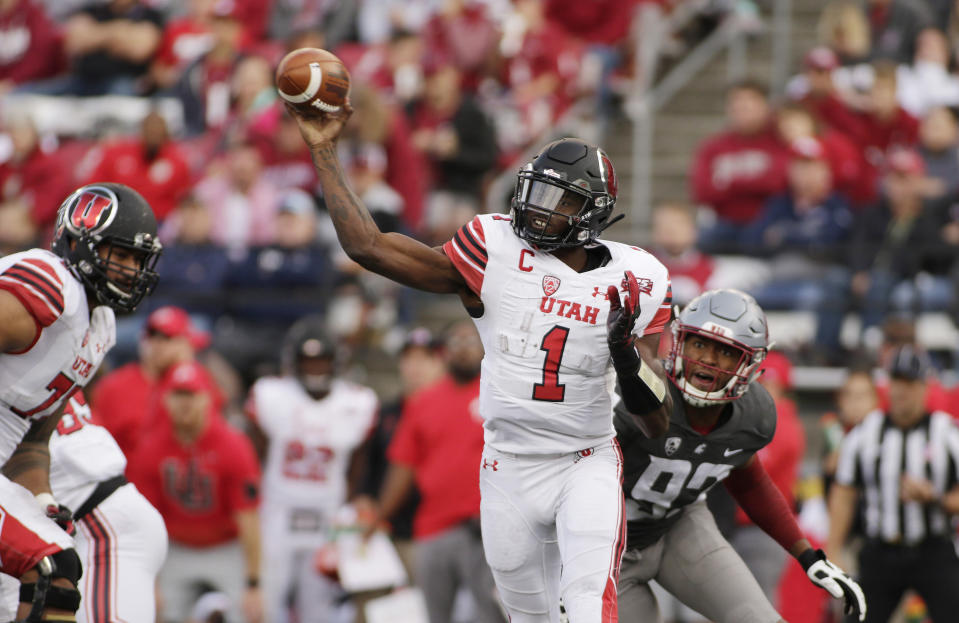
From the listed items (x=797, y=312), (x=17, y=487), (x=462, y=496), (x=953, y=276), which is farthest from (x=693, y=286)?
(x=17, y=487)

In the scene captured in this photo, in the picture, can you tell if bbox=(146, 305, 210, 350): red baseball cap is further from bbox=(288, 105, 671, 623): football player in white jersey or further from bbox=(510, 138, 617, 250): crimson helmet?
bbox=(510, 138, 617, 250): crimson helmet

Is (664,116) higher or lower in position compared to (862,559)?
higher

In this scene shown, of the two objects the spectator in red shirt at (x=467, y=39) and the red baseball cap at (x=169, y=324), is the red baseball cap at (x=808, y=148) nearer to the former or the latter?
the spectator in red shirt at (x=467, y=39)

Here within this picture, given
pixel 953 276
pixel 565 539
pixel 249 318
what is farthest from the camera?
pixel 249 318

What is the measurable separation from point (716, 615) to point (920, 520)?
2613 millimetres

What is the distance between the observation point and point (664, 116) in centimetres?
1244

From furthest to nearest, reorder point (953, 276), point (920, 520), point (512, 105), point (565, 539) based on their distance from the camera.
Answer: point (512, 105), point (953, 276), point (920, 520), point (565, 539)

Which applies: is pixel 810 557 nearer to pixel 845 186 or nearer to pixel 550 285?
pixel 550 285

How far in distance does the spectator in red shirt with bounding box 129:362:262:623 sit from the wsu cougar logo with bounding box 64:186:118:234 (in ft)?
8.74

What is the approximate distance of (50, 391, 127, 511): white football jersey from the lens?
571 cm

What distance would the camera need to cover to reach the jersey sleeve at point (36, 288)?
4984mm

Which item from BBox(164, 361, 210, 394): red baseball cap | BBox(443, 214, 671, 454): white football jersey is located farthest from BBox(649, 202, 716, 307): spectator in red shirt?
BBox(443, 214, 671, 454): white football jersey

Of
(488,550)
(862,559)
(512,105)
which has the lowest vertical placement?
(862,559)

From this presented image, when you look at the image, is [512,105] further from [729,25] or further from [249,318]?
[249,318]
